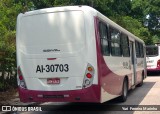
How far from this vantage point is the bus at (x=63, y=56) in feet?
26.6

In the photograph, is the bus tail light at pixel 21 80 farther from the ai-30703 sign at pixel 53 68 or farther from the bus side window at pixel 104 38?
the bus side window at pixel 104 38

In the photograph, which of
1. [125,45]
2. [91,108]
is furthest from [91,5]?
[91,108]

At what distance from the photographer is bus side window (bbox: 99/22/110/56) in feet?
28.6

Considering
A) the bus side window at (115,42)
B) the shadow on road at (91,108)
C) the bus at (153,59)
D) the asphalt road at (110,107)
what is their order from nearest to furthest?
the asphalt road at (110,107) < the shadow on road at (91,108) < the bus side window at (115,42) < the bus at (153,59)

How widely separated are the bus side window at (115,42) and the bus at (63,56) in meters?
0.86

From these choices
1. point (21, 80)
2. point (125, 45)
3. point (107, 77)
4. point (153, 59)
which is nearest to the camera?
point (21, 80)

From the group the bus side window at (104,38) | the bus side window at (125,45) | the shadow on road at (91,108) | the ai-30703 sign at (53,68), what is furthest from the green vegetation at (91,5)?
the bus side window at (125,45)

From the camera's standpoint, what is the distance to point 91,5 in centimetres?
3006

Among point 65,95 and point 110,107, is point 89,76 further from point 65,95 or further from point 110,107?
point 110,107

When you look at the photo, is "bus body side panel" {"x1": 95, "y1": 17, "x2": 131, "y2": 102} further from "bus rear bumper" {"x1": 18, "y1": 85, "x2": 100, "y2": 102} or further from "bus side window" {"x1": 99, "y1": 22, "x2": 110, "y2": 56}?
"bus rear bumper" {"x1": 18, "y1": 85, "x2": 100, "y2": 102}

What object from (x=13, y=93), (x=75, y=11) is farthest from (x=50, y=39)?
(x=13, y=93)

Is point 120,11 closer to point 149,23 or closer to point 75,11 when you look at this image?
point 149,23

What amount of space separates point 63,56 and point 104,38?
4.57ft

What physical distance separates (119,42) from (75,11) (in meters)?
3.25
